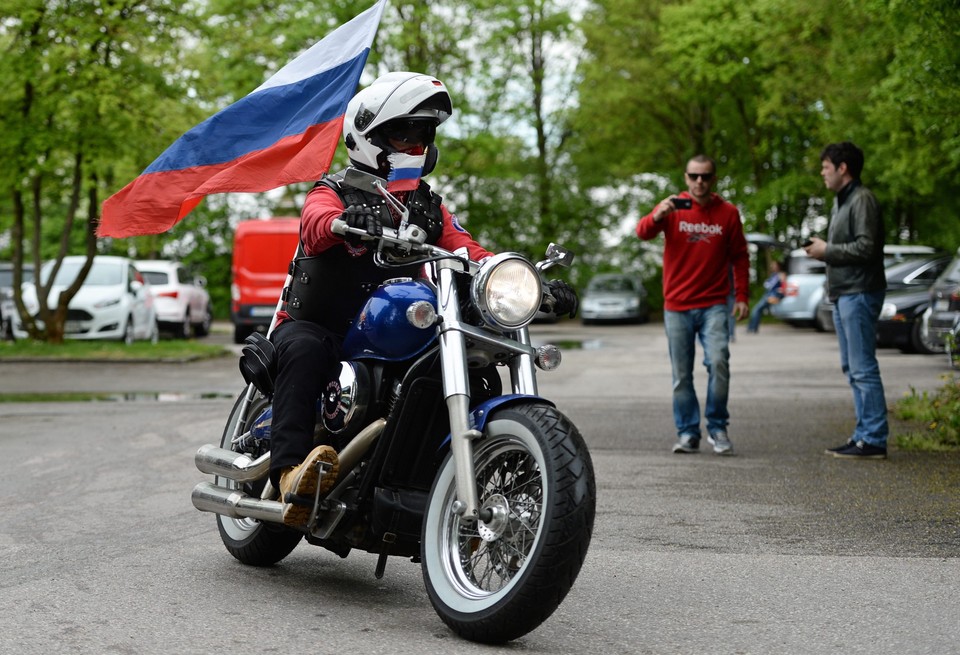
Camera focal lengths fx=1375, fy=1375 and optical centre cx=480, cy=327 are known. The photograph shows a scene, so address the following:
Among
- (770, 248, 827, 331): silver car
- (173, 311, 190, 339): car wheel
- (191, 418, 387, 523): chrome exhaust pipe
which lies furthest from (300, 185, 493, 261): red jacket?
(770, 248, 827, 331): silver car

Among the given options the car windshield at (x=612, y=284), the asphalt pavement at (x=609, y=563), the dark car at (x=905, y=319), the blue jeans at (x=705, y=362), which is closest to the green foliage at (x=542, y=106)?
the dark car at (x=905, y=319)

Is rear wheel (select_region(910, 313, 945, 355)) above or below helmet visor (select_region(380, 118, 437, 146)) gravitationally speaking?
below

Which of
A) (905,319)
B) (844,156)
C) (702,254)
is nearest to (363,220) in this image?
(702,254)

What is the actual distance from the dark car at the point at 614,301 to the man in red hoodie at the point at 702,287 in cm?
3070

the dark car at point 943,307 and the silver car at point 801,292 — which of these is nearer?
the dark car at point 943,307

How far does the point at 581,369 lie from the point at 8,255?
4249 centimetres

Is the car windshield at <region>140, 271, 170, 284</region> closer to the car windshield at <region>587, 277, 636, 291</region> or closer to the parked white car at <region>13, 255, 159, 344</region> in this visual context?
the parked white car at <region>13, 255, 159, 344</region>

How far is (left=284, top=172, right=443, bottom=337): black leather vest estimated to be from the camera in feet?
16.2

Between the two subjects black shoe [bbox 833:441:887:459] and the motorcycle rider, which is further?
black shoe [bbox 833:441:887:459]

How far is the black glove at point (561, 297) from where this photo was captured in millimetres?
4570

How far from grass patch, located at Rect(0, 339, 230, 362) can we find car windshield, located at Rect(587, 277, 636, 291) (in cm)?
2131

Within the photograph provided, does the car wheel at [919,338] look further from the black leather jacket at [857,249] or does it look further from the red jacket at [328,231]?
the red jacket at [328,231]

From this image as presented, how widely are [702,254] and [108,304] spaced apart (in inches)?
630

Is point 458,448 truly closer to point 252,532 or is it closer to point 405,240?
point 405,240
